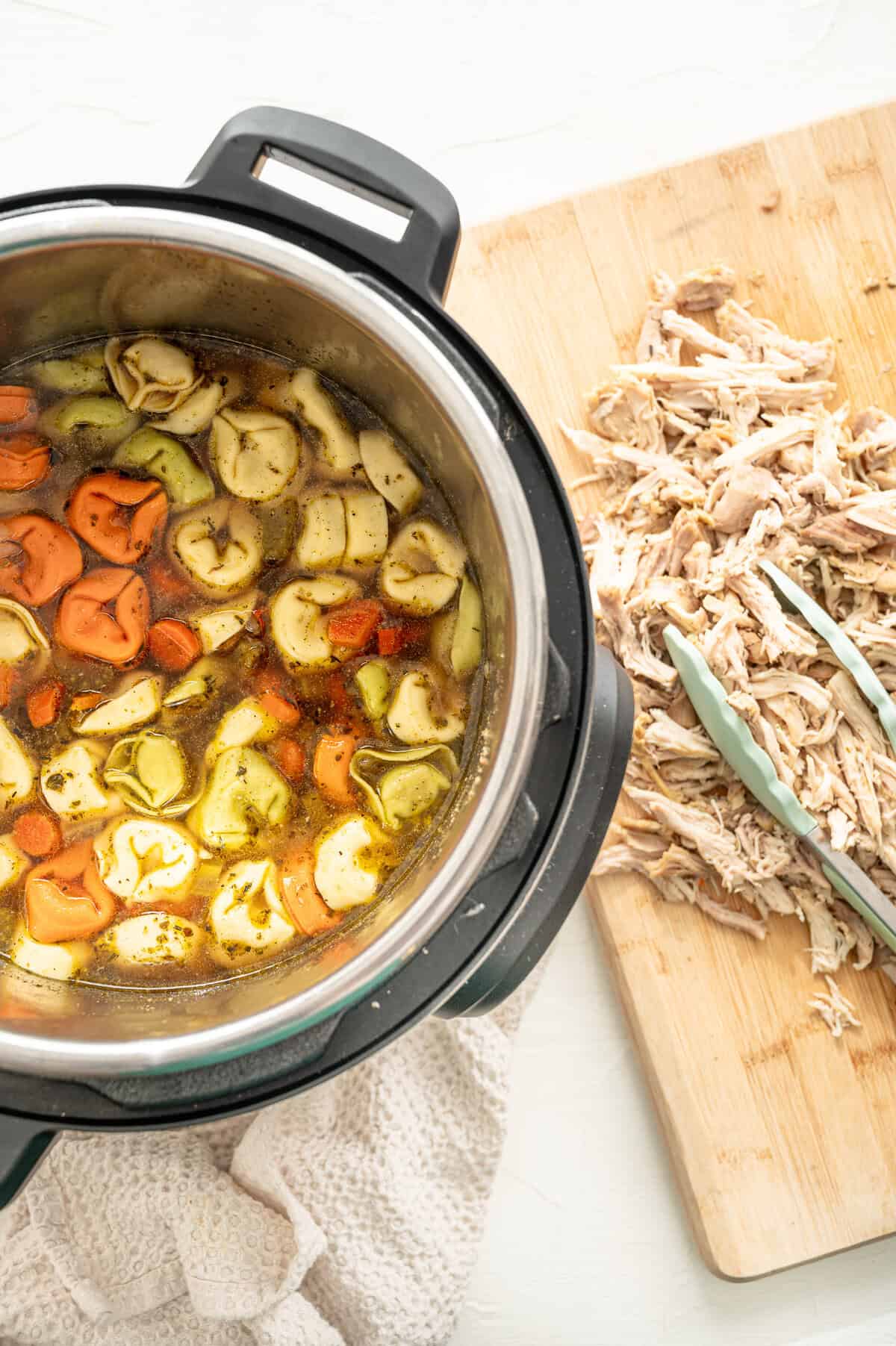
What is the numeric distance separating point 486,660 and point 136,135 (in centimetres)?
94

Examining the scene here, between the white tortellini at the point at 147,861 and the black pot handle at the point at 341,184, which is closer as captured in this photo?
the black pot handle at the point at 341,184

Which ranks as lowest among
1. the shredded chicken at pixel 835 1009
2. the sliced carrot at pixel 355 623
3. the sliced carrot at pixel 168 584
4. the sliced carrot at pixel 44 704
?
the shredded chicken at pixel 835 1009

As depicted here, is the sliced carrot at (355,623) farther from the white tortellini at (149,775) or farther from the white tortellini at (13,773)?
the white tortellini at (13,773)

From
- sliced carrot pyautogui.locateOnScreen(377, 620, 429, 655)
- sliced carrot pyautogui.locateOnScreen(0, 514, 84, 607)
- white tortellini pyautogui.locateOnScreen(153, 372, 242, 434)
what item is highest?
white tortellini pyautogui.locateOnScreen(153, 372, 242, 434)

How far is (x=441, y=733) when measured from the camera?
3.82 ft

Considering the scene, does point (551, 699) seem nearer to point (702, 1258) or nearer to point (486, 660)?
point (486, 660)

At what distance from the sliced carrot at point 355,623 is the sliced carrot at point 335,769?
0.11 meters

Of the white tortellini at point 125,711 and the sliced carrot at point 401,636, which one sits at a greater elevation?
the white tortellini at point 125,711

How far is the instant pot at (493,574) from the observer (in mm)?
895

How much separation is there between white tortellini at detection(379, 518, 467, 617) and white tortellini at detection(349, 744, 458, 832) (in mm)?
158

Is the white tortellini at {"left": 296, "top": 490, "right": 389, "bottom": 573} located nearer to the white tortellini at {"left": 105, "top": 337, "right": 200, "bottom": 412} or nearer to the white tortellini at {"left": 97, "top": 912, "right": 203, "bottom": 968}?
the white tortellini at {"left": 105, "top": 337, "right": 200, "bottom": 412}

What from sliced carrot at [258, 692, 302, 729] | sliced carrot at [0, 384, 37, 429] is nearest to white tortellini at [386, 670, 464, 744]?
sliced carrot at [258, 692, 302, 729]

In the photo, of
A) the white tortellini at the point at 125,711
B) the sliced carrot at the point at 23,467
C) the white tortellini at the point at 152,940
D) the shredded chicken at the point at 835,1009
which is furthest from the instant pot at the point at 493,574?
the shredded chicken at the point at 835,1009

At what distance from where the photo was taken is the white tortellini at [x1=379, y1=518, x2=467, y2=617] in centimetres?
117
